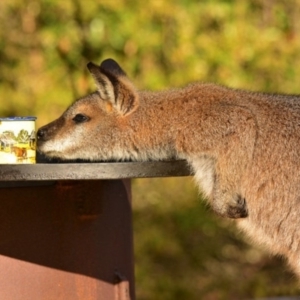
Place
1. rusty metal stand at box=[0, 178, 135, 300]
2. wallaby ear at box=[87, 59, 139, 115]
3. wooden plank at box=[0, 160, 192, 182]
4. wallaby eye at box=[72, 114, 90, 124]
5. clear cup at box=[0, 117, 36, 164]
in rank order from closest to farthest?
1. wooden plank at box=[0, 160, 192, 182]
2. rusty metal stand at box=[0, 178, 135, 300]
3. clear cup at box=[0, 117, 36, 164]
4. wallaby ear at box=[87, 59, 139, 115]
5. wallaby eye at box=[72, 114, 90, 124]

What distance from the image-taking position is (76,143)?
525 centimetres

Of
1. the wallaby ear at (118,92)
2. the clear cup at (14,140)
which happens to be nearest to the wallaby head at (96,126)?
the wallaby ear at (118,92)

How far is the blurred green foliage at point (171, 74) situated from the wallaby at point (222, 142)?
3714mm

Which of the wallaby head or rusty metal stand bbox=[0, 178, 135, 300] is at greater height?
the wallaby head

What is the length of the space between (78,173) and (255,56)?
5201mm

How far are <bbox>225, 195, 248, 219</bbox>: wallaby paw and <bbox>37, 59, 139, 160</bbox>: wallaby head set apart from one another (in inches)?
27.7

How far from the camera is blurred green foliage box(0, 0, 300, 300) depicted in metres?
8.95

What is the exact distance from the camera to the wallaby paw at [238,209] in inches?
192

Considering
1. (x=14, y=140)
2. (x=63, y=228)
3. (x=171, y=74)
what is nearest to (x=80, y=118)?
(x=14, y=140)

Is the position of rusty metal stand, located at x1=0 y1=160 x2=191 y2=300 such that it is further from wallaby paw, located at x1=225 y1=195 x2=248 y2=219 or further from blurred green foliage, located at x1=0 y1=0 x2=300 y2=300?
blurred green foliage, located at x1=0 y1=0 x2=300 y2=300

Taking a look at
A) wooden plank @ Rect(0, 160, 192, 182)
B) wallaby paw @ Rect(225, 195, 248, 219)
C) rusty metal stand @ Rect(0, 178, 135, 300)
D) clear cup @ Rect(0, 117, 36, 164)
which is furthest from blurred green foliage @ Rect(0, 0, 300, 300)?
wooden plank @ Rect(0, 160, 192, 182)

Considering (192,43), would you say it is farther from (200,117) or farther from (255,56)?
(200,117)

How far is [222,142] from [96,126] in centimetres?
79

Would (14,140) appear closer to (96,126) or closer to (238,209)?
(96,126)
